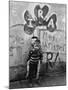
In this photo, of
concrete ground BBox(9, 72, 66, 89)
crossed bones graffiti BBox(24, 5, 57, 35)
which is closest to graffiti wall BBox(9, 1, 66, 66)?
crossed bones graffiti BBox(24, 5, 57, 35)

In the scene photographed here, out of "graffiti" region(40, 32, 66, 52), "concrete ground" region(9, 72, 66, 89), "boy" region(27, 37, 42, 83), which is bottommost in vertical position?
"concrete ground" region(9, 72, 66, 89)

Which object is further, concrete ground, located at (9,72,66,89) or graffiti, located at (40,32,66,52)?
graffiti, located at (40,32,66,52)

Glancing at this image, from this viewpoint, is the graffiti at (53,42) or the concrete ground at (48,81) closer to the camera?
the concrete ground at (48,81)

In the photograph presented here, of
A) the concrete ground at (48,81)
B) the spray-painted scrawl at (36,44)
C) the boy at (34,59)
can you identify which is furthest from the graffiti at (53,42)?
the concrete ground at (48,81)

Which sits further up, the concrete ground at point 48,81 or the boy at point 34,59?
the boy at point 34,59

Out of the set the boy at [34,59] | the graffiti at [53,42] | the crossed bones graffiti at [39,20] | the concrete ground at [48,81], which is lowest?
the concrete ground at [48,81]

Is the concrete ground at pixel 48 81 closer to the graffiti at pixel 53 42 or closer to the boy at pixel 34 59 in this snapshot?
the boy at pixel 34 59

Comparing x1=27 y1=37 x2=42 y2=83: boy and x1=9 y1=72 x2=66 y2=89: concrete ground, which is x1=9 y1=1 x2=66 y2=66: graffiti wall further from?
x1=9 y1=72 x2=66 y2=89: concrete ground

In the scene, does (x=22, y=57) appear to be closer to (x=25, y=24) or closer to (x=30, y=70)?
(x=30, y=70)

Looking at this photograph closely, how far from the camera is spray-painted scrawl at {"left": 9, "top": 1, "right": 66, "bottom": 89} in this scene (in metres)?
4.15

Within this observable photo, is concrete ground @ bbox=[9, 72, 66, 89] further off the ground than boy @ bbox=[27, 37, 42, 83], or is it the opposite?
boy @ bbox=[27, 37, 42, 83]

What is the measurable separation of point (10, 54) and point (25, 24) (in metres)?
0.55

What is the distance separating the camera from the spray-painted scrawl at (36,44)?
415cm

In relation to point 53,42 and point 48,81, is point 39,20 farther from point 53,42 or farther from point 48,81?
point 48,81
